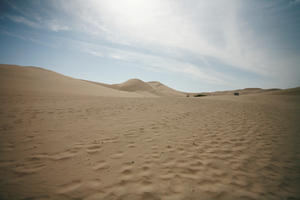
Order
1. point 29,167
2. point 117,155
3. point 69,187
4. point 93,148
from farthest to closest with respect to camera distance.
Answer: point 93,148, point 117,155, point 29,167, point 69,187

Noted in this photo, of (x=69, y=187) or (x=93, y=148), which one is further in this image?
(x=93, y=148)

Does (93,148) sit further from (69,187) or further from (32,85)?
(32,85)

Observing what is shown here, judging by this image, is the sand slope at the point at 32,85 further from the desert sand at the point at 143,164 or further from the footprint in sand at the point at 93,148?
the footprint in sand at the point at 93,148

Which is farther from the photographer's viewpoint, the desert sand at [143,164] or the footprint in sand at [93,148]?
the footprint in sand at [93,148]

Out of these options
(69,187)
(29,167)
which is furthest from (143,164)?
(29,167)

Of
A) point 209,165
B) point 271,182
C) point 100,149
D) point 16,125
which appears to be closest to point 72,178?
point 100,149

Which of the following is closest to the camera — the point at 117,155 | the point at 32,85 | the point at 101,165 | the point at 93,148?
the point at 101,165

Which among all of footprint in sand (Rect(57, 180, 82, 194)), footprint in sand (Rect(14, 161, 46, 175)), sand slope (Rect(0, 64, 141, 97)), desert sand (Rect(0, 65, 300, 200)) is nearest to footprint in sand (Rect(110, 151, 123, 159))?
desert sand (Rect(0, 65, 300, 200))

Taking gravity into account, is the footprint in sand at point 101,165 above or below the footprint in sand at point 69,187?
above

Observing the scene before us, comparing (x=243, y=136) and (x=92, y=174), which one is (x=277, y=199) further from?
(x=92, y=174)

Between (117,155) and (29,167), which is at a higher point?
(117,155)

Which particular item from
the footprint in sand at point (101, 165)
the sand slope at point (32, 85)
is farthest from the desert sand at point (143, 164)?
the sand slope at point (32, 85)

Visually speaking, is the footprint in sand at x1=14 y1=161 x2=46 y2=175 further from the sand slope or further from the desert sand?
the sand slope

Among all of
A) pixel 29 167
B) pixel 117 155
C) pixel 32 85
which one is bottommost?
pixel 29 167
